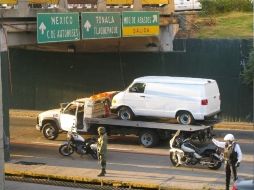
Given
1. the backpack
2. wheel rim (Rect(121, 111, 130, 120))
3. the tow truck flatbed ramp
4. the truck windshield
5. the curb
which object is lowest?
the curb

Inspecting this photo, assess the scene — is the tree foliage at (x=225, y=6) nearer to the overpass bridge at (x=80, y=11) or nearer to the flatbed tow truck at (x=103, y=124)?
the overpass bridge at (x=80, y=11)

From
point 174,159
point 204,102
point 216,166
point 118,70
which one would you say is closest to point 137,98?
point 204,102

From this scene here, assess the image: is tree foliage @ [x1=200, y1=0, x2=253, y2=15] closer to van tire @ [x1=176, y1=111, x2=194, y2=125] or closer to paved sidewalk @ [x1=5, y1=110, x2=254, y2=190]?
van tire @ [x1=176, y1=111, x2=194, y2=125]

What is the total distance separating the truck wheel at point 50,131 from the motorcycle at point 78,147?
321cm

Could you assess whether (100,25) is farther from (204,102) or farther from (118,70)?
(118,70)

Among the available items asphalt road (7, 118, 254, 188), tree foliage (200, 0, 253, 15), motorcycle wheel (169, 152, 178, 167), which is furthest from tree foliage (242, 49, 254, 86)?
tree foliage (200, 0, 253, 15)

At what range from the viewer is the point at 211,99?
853 inches

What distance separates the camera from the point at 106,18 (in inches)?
940

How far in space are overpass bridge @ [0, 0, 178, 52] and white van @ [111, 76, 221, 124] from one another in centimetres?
399

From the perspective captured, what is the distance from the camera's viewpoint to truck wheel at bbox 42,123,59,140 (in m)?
23.8

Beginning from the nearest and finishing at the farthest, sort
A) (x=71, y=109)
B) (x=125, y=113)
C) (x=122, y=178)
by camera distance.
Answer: (x=122, y=178) < (x=125, y=113) < (x=71, y=109)

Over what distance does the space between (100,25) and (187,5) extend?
17320 millimetres

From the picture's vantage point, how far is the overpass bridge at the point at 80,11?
2083cm

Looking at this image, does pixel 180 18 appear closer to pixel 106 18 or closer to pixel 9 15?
pixel 106 18
